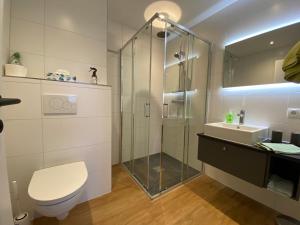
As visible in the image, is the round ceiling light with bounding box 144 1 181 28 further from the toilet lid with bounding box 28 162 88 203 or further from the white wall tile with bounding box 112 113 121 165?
the toilet lid with bounding box 28 162 88 203

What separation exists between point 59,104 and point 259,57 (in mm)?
2210

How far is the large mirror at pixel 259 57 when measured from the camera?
55.5 inches

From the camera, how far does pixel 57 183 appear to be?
43.0 inches

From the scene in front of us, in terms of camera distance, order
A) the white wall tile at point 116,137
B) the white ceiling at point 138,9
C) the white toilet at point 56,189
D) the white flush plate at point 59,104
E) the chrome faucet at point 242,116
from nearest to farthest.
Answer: the white toilet at point 56,189 → the white flush plate at point 59,104 → the chrome faucet at point 242,116 → the white ceiling at point 138,9 → the white wall tile at point 116,137

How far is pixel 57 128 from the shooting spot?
4.54 ft

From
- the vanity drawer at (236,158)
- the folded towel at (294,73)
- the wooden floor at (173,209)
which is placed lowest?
the wooden floor at (173,209)

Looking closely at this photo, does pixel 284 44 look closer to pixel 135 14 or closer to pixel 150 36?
pixel 150 36

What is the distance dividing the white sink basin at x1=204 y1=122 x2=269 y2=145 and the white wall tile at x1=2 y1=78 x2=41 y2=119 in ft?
5.94

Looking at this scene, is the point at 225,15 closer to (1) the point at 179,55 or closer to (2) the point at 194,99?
(1) the point at 179,55

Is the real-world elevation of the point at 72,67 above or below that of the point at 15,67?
above

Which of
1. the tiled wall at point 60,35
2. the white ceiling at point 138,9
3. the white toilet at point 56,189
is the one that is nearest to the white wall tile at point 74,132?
the white toilet at point 56,189

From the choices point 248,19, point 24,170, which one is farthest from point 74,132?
point 248,19

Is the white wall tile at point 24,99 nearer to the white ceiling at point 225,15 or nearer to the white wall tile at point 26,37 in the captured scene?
the white wall tile at point 26,37

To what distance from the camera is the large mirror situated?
1.41 m
